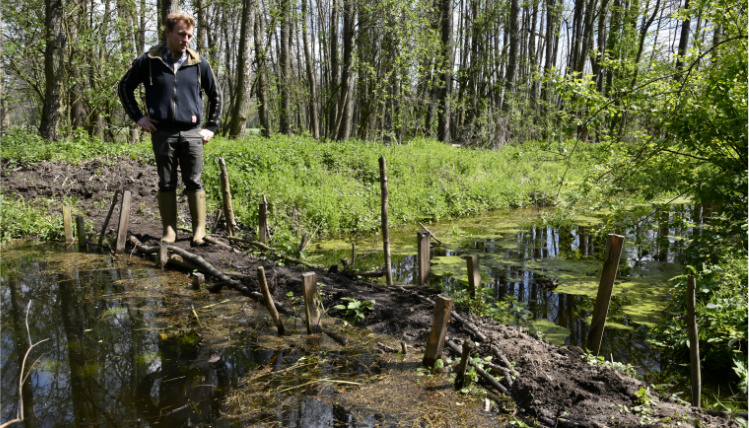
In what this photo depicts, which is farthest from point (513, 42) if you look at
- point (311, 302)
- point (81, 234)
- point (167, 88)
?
point (311, 302)

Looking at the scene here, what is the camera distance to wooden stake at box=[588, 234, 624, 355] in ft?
12.2

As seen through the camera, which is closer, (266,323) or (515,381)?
(515,381)

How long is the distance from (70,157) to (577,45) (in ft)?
72.8

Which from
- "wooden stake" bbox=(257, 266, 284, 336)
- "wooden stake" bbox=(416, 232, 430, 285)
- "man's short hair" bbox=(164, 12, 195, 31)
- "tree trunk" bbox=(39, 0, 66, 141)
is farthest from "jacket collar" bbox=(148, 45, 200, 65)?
"tree trunk" bbox=(39, 0, 66, 141)

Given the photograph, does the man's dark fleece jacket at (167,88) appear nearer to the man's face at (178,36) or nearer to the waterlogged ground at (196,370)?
the man's face at (178,36)

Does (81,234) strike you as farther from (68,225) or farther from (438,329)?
(438,329)

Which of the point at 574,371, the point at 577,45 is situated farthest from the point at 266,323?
the point at 577,45

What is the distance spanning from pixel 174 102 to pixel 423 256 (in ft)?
10.1

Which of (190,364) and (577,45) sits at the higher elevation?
(577,45)

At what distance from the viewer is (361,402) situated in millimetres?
2891

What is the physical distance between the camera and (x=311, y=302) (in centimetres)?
375

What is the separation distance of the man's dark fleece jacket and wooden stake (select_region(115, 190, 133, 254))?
1328 mm

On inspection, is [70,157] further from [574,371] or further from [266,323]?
[574,371]

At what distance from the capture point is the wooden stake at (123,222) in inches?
237
